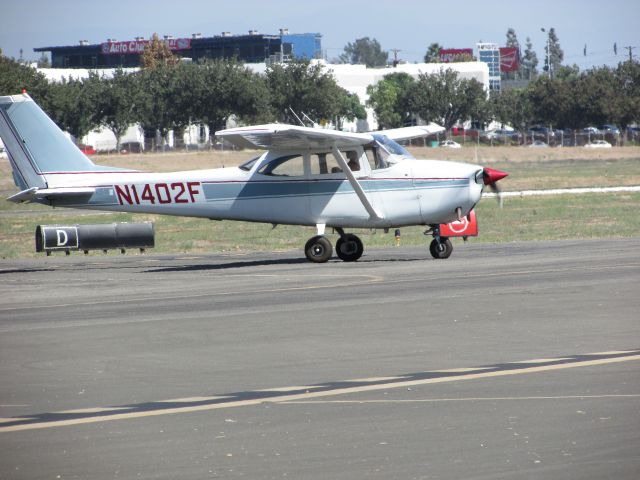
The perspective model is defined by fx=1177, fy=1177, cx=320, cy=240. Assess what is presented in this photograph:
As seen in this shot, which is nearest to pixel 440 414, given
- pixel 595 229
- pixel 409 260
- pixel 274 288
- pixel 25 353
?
pixel 25 353

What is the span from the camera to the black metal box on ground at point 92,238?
27250 mm

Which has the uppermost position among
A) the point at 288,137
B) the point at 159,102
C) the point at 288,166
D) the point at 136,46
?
the point at 136,46

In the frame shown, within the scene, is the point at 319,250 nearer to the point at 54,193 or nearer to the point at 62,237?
the point at 54,193

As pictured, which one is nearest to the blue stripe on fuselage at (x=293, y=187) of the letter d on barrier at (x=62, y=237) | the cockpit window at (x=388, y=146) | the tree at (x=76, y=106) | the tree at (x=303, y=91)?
the cockpit window at (x=388, y=146)

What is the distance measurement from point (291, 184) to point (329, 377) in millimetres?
12963

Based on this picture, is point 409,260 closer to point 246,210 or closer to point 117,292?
point 246,210

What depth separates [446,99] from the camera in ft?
373

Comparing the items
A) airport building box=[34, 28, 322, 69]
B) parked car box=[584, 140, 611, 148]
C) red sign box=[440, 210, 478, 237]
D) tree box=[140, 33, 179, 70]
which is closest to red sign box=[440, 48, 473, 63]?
airport building box=[34, 28, 322, 69]

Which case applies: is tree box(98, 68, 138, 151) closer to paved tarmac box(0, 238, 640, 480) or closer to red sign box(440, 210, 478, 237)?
red sign box(440, 210, 478, 237)

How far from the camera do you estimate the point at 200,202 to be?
918 inches

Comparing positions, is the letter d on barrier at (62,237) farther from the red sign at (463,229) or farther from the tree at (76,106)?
the tree at (76,106)

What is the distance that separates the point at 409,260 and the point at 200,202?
428 cm

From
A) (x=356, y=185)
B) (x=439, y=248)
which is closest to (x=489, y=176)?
(x=439, y=248)

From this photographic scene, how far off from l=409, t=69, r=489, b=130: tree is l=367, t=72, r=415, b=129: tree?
212cm
